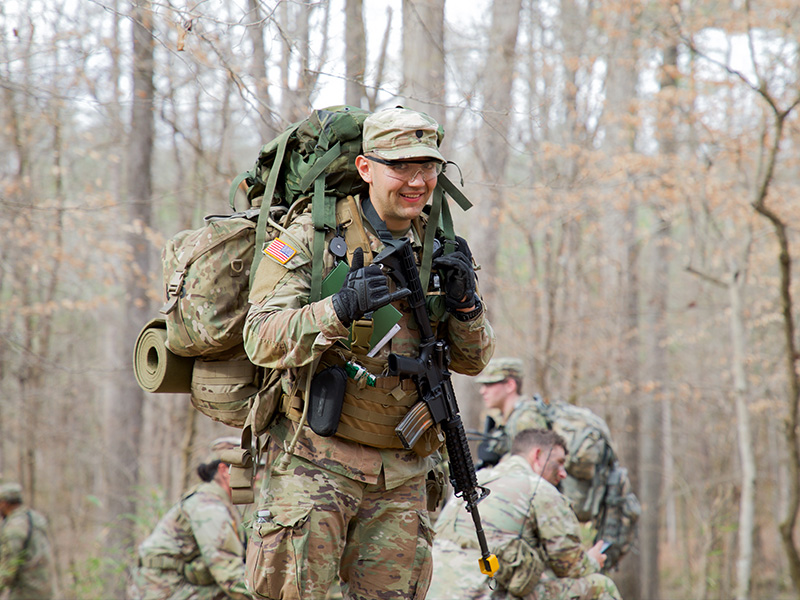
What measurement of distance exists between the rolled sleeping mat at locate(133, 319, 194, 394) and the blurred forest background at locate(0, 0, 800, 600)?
2671mm

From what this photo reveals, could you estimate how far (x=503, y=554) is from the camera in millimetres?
4324

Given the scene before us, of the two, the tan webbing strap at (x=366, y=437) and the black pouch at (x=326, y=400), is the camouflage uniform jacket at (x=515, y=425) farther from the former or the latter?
the black pouch at (x=326, y=400)

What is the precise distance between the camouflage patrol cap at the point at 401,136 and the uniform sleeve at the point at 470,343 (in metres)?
0.62

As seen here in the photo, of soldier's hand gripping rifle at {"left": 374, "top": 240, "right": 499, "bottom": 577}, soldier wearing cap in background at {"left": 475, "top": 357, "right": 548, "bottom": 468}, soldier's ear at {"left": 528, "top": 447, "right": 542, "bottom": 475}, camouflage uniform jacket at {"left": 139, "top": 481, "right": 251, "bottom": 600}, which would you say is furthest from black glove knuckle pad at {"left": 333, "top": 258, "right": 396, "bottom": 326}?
soldier wearing cap in background at {"left": 475, "top": 357, "right": 548, "bottom": 468}

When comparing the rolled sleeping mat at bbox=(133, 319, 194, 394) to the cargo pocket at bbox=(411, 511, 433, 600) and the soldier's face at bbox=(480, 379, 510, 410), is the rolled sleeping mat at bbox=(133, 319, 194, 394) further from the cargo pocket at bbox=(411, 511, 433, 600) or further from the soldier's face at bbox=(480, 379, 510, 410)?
the soldier's face at bbox=(480, 379, 510, 410)

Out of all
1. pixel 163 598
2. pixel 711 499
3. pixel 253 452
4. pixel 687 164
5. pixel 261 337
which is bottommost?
pixel 711 499

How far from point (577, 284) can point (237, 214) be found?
930 cm

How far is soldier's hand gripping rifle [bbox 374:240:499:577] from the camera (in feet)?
8.93

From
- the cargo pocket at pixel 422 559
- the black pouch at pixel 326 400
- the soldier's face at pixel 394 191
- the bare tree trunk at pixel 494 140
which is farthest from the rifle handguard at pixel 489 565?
the bare tree trunk at pixel 494 140

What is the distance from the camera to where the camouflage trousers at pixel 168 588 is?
545 centimetres

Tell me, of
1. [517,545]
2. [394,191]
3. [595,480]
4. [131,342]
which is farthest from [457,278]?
[131,342]

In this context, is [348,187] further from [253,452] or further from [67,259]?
[67,259]

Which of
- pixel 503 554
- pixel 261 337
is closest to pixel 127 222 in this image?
pixel 503 554

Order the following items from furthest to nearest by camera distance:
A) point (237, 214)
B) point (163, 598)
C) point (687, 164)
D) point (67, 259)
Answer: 1. point (687, 164)
2. point (67, 259)
3. point (163, 598)
4. point (237, 214)
